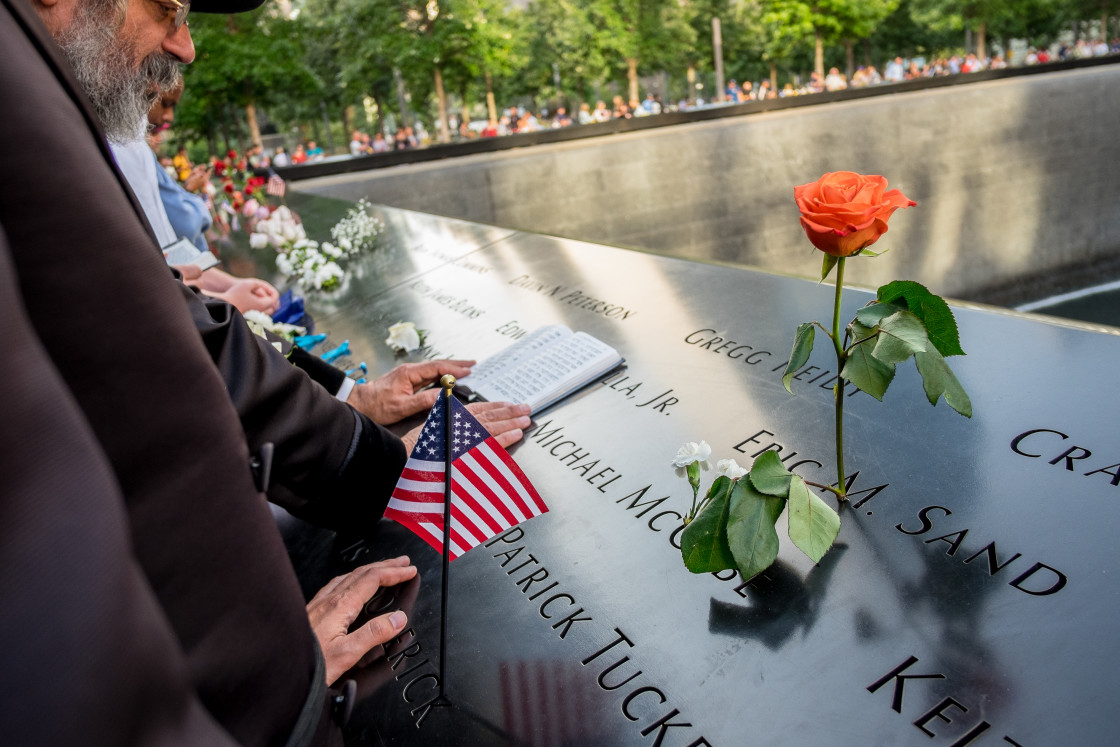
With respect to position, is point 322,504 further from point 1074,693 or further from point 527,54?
point 527,54

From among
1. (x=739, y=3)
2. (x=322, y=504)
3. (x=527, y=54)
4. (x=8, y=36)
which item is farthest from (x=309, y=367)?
(x=739, y=3)

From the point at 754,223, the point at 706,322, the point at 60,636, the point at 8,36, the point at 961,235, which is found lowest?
the point at 961,235

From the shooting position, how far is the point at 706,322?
276 cm

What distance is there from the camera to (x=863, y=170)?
14906 millimetres

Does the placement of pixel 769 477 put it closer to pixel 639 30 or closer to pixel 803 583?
pixel 803 583

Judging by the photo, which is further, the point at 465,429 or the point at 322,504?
the point at 322,504

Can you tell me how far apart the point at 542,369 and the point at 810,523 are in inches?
51.6

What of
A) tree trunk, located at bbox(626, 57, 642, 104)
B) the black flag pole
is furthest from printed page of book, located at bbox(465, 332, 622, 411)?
tree trunk, located at bbox(626, 57, 642, 104)

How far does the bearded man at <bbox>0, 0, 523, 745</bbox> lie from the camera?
547mm

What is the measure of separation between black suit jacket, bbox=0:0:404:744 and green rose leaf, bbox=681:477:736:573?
70 cm

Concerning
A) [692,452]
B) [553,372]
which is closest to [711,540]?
[692,452]

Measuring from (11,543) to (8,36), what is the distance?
1.45 feet

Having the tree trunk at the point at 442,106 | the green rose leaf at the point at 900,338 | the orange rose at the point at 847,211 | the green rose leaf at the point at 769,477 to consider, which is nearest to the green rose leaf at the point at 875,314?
the green rose leaf at the point at 900,338

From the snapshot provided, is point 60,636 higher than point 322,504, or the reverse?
point 60,636
